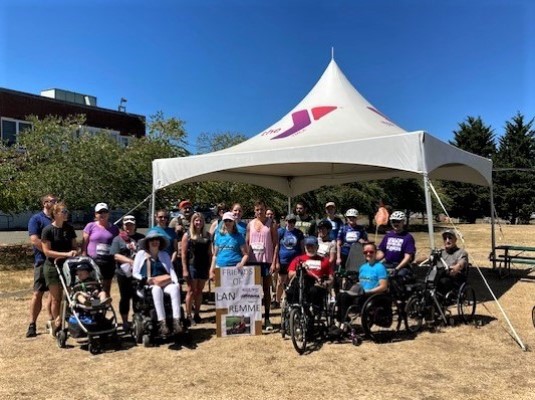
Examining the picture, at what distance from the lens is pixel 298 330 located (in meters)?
5.48

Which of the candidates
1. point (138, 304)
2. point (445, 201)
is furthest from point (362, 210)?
point (138, 304)

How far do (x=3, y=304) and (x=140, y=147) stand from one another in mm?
7666

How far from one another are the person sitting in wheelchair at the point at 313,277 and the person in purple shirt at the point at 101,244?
7.41 ft

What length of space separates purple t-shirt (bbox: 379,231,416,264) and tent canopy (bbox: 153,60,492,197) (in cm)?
89

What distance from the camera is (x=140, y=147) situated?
15.2 meters

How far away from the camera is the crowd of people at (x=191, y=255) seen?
577cm

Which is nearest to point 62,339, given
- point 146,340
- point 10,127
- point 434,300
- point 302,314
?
point 146,340

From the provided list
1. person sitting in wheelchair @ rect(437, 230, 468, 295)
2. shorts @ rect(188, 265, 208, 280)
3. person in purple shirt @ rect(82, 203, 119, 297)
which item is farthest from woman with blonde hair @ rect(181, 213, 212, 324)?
person sitting in wheelchair @ rect(437, 230, 468, 295)

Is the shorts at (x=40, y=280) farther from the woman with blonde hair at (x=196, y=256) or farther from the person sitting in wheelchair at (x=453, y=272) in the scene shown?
the person sitting in wheelchair at (x=453, y=272)

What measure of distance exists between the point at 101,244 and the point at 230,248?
62.2 inches

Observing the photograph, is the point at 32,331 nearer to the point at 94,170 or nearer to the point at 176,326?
the point at 176,326

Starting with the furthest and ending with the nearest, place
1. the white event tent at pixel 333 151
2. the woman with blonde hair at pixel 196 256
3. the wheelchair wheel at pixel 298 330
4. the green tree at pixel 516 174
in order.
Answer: the green tree at pixel 516 174
the white event tent at pixel 333 151
the woman with blonde hair at pixel 196 256
the wheelchair wheel at pixel 298 330

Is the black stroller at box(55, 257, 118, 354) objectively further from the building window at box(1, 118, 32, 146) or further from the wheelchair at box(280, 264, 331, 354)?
the building window at box(1, 118, 32, 146)

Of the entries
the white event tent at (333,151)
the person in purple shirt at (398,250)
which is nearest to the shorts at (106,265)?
the white event tent at (333,151)
